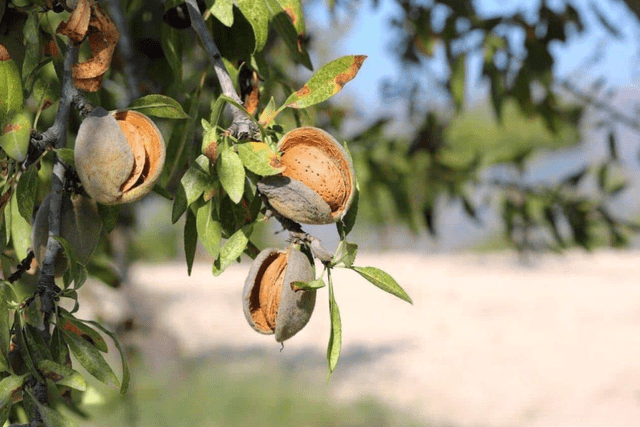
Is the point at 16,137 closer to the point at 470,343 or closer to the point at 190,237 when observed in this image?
the point at 190,237

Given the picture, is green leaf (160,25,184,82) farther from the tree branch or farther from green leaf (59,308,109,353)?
green leaf (59,308,109,353)

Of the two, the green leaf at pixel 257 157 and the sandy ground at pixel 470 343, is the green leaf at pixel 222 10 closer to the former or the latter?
the green leaf at pixel 257 157

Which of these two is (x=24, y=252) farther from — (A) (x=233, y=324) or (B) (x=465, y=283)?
(B) (x=465, y=283)

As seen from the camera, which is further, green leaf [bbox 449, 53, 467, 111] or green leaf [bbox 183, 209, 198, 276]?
green leaf [bbox 449, 53, 467, 111]

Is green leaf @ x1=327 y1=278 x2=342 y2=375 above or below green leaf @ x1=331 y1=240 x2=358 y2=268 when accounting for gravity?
below

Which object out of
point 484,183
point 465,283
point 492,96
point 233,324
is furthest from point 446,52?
point 465,283

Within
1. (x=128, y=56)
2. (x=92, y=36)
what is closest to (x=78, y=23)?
(x=92, y=36)

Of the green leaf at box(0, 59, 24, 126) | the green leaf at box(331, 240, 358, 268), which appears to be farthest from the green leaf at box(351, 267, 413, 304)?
the green leaf at box(0, 59, 24, 126)
